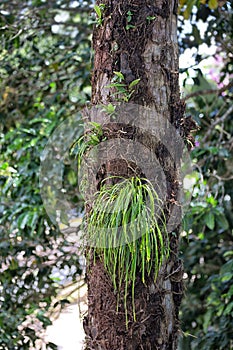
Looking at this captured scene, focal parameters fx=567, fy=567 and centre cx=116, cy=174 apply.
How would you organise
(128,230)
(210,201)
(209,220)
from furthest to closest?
(210,201)
(209,220)
(128,230)

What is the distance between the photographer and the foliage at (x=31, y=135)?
2.00 meters

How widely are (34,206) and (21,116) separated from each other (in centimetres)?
59

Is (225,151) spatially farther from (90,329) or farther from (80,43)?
(90,329)

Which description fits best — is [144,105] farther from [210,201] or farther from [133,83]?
[210,201]

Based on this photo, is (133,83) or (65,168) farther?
(65,168)

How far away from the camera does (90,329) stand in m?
0.97

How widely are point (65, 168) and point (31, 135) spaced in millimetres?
180

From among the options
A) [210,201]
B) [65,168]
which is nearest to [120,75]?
[65,168]

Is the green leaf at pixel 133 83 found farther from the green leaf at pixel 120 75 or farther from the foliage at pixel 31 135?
the foliage at pixel 31 135

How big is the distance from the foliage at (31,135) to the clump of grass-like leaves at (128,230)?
0.93 meters

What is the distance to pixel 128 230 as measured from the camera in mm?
907

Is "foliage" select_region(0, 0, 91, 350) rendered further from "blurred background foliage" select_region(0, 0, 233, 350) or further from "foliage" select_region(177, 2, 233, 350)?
"foliage" select_region(177, 2, 233, 350)

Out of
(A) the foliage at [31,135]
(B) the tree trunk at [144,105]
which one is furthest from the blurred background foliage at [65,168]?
(B) the tree trunk at [144,105]

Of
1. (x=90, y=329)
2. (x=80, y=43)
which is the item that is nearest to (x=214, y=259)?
(x=80, y=43)
